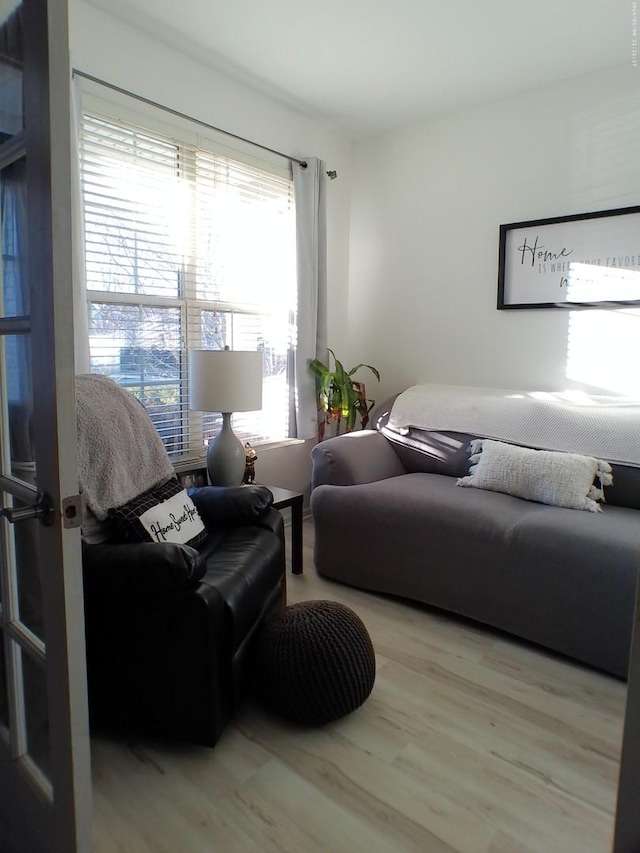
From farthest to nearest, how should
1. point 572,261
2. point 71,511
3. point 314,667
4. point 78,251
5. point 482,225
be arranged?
1. point 482,225
2. point 572,261
3. point 78,251
4. point 314,667
5. point 71,511

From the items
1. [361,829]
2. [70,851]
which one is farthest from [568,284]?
[70,851]

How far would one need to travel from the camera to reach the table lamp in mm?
2611

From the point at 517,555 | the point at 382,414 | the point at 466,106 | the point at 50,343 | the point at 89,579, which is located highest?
the point at 466,106

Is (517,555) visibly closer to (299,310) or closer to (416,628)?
(416,628)

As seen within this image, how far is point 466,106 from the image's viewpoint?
331cm

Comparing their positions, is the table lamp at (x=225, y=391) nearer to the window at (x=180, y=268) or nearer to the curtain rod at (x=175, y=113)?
the window at (x=180, y=268)

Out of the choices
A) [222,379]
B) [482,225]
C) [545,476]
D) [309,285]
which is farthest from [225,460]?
[482,225]

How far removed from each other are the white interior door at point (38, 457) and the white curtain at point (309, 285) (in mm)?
2405

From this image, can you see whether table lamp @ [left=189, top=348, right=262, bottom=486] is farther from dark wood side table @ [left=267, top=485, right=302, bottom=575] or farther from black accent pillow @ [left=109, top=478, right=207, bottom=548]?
black accent pillow @ [left=109, top=478, right=207, bottom=548]

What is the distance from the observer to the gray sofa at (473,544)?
208 cm

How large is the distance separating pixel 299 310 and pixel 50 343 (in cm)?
259

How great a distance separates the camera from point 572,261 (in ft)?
9.96

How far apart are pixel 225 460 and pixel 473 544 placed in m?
1.22

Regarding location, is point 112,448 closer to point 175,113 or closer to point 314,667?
point 314,667
